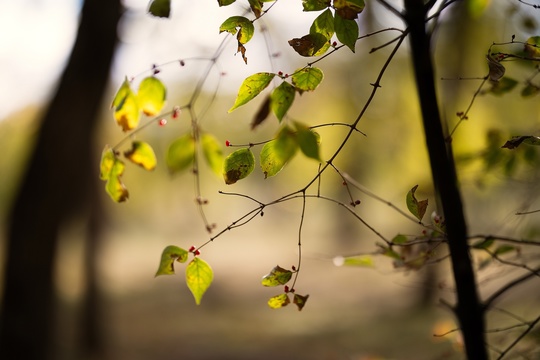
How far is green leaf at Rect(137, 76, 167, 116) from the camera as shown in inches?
35.3

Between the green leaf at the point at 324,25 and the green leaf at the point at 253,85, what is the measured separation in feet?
0.33

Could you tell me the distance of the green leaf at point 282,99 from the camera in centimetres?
70

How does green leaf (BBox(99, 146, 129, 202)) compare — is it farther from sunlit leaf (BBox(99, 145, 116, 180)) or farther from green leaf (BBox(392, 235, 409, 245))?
green leaf (BBox(392, 235, 409, 245))

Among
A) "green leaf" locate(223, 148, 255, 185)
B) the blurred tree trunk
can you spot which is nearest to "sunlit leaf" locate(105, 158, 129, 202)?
"green leaf" locate(223, 148, 255, 185)

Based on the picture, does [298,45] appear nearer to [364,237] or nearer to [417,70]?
[417,70]

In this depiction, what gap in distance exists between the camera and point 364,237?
23.5 m

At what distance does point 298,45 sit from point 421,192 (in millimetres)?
1061

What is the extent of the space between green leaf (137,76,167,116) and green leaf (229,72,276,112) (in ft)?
0.69

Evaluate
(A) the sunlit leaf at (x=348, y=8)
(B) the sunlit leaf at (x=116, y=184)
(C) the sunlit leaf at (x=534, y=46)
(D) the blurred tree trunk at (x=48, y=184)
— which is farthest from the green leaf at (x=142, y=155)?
(D) the blurred tree trunk at (x=48, y=184)

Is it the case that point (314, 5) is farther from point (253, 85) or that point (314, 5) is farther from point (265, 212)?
point (265, 212)

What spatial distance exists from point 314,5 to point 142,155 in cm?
42

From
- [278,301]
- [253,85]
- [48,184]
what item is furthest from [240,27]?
[48,184]

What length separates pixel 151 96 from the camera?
898mm

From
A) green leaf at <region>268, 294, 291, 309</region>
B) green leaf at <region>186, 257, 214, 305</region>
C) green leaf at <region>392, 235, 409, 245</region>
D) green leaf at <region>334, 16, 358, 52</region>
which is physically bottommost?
green leaf at <region>268, 294, 291, 309</region>
